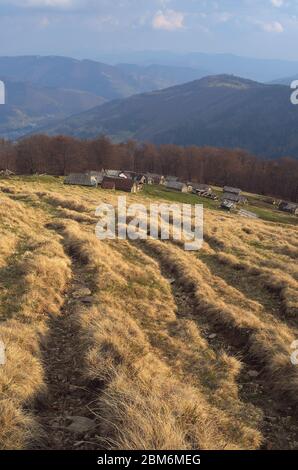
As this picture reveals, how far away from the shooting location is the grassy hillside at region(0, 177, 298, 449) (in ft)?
29.0

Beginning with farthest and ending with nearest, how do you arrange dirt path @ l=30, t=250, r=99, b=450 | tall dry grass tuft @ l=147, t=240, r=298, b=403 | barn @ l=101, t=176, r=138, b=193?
barn @ l=101, t=176, r=138, b=193
tall dry grass tuft @ l=147, t=240, r=298, b=403
dirt path @ l=30, t=250, r=99, b=450

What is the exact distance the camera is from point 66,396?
34.2 feet

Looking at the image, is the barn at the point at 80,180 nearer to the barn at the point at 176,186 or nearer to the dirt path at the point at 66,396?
the barn at the point at 176,186

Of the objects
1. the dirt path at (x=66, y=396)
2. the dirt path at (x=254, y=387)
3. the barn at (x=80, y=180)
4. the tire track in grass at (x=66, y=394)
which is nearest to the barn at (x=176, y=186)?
the barn at (x=80, y=180)

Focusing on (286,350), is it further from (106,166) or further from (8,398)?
(106,166)

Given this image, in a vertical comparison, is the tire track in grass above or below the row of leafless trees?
above

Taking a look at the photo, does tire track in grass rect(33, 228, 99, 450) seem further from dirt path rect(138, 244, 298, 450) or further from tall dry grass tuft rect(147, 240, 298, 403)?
tall dry grass tuft rect(147, 240, 298, 403)

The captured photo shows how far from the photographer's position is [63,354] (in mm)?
12469

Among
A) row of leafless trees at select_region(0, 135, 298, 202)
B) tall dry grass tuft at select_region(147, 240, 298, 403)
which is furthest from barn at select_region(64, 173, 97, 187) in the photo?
tall dry grass tuft at select_region(147, 240, 298, 403)

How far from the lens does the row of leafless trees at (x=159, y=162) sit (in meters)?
136

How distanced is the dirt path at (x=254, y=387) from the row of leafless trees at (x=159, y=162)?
123215 mm

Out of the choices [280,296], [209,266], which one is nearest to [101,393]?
[280,296]

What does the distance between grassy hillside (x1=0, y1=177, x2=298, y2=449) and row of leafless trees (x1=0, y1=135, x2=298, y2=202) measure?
114463 mm
